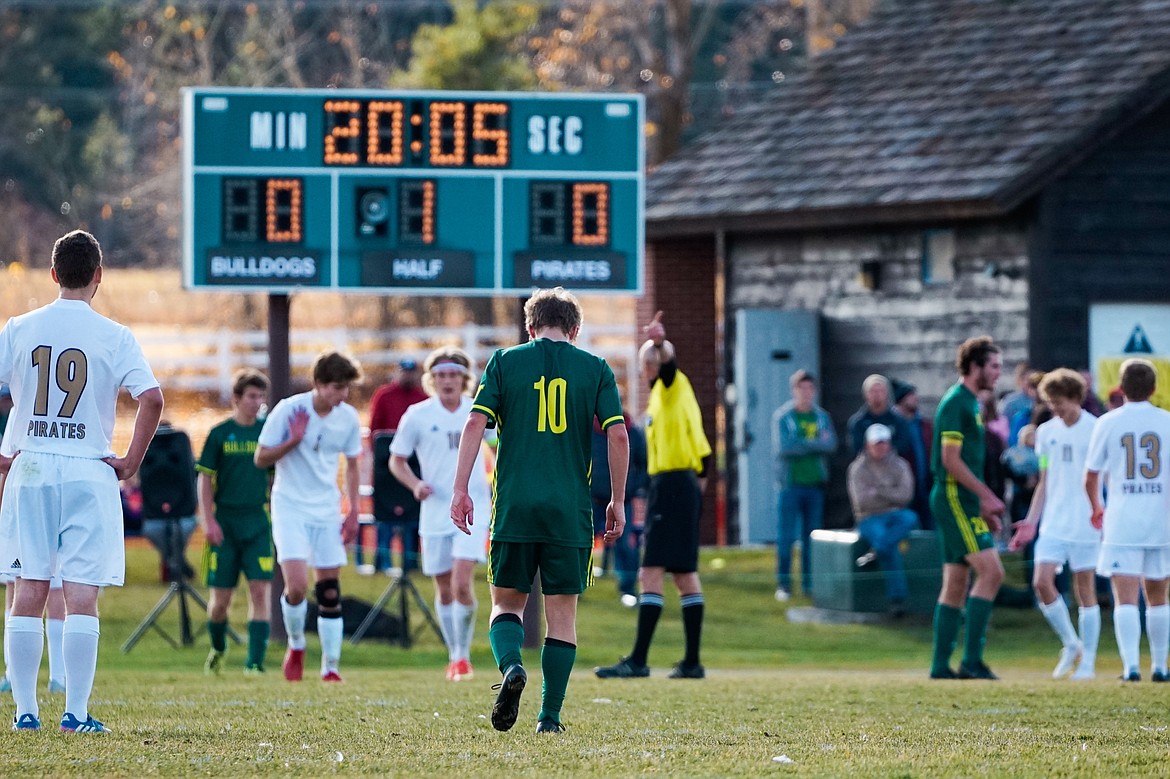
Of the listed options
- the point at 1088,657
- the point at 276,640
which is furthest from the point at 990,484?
the point at 276,640

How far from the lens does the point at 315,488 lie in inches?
525

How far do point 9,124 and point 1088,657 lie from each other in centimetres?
4109

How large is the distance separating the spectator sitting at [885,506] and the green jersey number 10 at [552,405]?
1000cm

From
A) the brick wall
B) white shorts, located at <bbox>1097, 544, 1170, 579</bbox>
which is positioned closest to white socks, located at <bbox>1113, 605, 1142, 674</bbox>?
white shorts, located at <bbox>1097, 544, 1170, 579</bbox>

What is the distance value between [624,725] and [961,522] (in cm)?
401

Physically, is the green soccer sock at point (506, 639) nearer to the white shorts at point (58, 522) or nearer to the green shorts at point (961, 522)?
the white shorts at point (58, 522)

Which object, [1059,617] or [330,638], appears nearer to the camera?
[330,638]

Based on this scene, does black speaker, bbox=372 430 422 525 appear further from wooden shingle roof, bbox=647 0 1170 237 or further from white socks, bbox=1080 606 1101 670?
wooden shingle roof, bbox=647 0 1170 237

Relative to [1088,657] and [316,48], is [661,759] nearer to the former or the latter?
[1088,657]

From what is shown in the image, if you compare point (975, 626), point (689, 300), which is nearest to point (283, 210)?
point (975, 626)

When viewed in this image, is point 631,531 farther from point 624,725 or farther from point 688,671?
Result: point 624,725

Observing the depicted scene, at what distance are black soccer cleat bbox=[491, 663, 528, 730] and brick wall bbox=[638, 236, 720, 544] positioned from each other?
632 inches

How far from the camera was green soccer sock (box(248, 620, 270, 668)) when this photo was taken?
46.8 feet

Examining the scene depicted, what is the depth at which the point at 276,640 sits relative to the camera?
1712cm
